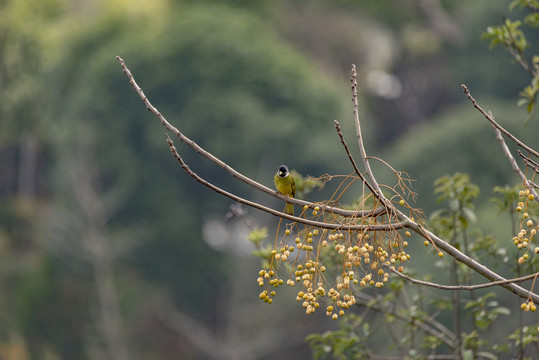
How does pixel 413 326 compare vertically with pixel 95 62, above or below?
below

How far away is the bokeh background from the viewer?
19828 millimetres

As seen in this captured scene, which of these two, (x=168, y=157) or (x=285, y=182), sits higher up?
(x=168, y=157)

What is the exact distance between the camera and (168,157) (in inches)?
886

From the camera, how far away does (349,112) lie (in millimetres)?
24609

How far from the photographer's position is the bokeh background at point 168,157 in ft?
65.1

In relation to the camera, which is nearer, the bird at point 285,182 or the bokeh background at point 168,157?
the bird at point 285,182

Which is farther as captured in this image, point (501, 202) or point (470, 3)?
point (470, 3)

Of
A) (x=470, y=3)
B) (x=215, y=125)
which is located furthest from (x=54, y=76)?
(x=470, y=3)

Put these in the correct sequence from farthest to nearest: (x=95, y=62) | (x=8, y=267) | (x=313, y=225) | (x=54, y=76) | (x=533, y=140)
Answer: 1. (x=54, y=76)
2. (x=95, y=62)
3. (x=8, y=267)
4. (x=533, y=140)
5. (x=313, y=225)

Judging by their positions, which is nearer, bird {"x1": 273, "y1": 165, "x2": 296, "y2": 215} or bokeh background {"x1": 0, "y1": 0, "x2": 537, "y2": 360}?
bird {"x1": 273, "y1": 165, "x2": 296, "y2": 215}

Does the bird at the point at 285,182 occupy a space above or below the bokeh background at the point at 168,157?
below

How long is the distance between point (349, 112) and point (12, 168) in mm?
10259

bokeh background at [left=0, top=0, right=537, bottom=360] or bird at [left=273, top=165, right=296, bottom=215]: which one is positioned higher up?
bokeh background at [left=0, top=0, right=537, bottom=360]

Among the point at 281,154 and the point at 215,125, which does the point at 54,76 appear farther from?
the point at 281,154
